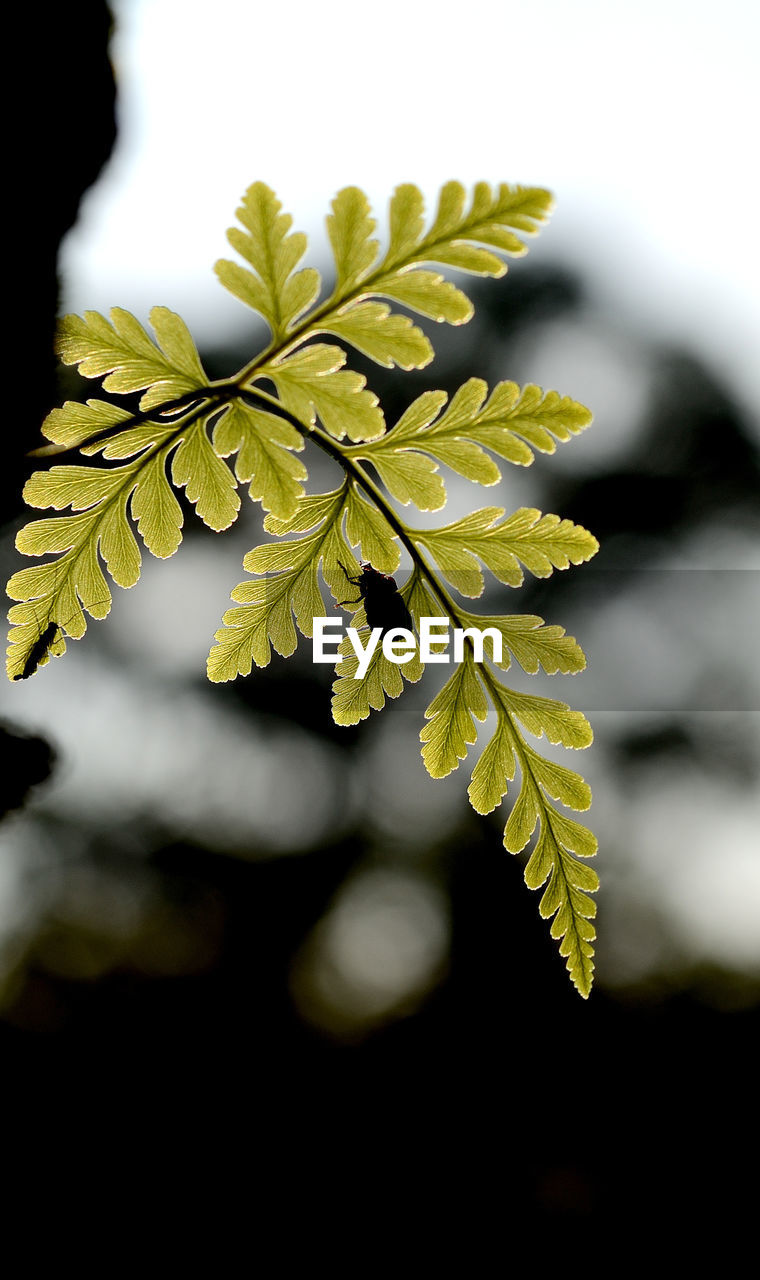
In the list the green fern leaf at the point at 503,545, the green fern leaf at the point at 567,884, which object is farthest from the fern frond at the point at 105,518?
the green fern leaf at the point at 567,884

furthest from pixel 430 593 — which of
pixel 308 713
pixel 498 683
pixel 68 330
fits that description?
pixel 308 713

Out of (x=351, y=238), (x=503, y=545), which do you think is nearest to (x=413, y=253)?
(x=351, y=238)

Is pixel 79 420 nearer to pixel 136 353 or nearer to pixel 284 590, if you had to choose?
pixel 136 353

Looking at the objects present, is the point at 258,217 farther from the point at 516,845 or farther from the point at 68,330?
A: the point at 516,845

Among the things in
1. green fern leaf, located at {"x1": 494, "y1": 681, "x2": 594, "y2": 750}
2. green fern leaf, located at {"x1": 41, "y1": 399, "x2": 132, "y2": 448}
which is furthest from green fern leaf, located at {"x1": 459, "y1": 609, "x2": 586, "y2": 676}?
green fern leaf, located at {"x1": 41, "y1": 399, "x2": 132, "y2": 448}

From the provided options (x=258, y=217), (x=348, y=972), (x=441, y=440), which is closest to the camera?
(x=258, y=217)

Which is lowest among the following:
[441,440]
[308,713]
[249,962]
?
[249,962]

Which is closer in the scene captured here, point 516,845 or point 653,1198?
point 516,845
